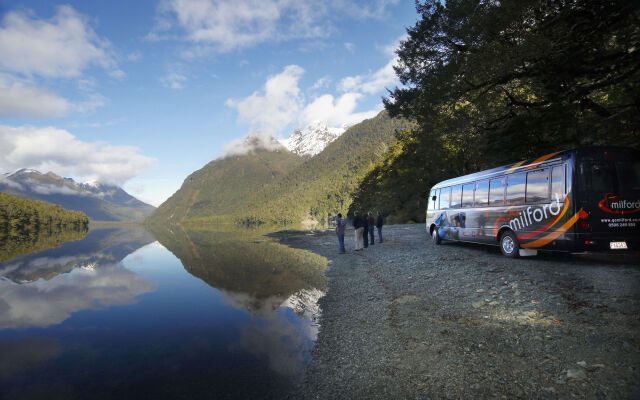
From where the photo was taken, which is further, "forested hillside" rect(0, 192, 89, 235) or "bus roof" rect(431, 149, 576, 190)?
"forested hillside" rect(0, 192, 89, 235)

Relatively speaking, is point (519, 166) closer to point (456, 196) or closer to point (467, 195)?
point (467, 195)

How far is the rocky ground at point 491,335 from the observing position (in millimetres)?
4867

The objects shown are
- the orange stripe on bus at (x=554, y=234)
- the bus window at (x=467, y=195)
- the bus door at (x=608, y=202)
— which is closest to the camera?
the bus door at (x=608, y=202)

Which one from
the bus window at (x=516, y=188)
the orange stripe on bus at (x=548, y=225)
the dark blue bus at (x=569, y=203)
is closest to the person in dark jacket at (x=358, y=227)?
the dark blue bus at (x=569, y=203)

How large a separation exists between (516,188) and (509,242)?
2.42 m

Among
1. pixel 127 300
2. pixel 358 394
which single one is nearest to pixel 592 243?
pixel 358 394

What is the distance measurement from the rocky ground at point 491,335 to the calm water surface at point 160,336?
4.55 ft

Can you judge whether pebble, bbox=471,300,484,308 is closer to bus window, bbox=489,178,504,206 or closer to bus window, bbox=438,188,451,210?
bus window, bbox=489,178,504,206

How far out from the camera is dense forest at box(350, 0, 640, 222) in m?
10.3

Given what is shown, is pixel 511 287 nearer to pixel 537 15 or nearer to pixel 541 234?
pixel 541 234

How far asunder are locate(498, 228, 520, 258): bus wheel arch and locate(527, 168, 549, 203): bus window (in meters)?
1.81

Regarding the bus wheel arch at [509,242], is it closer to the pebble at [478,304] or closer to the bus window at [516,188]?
the bus window at [516,188]

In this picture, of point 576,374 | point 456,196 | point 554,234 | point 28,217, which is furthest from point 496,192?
point 28,217

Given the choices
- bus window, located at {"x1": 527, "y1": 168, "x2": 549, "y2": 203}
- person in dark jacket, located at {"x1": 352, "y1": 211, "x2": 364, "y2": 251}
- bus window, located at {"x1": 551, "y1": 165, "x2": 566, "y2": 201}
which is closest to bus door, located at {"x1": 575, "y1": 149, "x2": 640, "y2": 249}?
bus window, located at {"x1": 551, "y1": 165, "x2": 566, "y2": 201}
